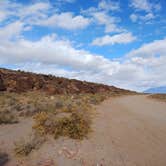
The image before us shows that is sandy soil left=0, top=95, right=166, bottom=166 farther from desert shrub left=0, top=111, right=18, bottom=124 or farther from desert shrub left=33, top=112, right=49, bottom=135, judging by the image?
desert shrub left=0, top=111, right=18, bottom=124

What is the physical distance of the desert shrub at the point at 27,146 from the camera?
7958 millimetres

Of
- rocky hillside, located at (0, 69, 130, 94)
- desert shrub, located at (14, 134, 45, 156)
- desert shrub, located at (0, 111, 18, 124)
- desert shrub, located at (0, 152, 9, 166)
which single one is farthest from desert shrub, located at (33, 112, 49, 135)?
rocky hillside, located at (0, 69, 130, 94)

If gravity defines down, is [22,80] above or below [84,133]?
above

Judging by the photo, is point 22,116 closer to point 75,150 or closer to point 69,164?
point 75,150

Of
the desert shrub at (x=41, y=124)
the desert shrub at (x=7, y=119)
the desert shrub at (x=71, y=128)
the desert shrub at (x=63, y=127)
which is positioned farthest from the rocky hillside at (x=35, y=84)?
the desert shrub at (x=71, y=128)

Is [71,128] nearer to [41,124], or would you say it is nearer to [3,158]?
[41,124]

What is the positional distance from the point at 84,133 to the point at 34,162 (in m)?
3.12

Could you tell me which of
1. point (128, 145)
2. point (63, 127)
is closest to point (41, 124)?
point (63, 127)

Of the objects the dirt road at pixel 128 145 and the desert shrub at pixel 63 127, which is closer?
the dirt road at pixel 128 145

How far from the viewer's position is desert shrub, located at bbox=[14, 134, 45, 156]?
7958 mm

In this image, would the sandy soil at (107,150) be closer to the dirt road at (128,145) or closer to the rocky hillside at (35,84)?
the dirt road at (128,145)

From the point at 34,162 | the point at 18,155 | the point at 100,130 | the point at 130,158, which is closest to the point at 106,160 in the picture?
the point at 130,158

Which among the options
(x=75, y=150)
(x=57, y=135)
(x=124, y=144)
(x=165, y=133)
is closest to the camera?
(x=75, y=150)

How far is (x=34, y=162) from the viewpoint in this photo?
7383 millimetres
